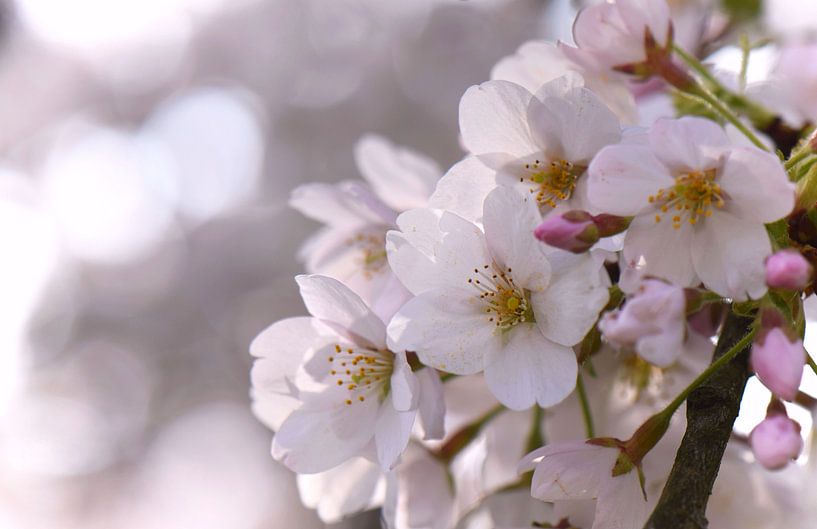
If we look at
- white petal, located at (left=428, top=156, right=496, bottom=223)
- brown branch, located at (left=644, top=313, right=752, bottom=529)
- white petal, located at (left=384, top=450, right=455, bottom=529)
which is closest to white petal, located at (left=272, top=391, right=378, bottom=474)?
white petal, located at (left=384, top=450, right=455, bottom=529)

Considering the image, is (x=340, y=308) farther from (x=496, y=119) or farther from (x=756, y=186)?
(x=756, y=186)

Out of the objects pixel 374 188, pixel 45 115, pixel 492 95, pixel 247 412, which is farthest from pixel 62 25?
pixel 492 95

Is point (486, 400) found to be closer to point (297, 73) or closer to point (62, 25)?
point (297, 73)

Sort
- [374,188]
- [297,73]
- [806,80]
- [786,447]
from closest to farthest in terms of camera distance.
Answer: [786,447] → [806,80] → [374,188] → [297,73]

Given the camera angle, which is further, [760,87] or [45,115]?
[45,115]

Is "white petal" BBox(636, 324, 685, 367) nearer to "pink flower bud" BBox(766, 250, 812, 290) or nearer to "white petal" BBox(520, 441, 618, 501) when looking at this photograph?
"pink flower bud" BBox(766, 250, 812, 290)

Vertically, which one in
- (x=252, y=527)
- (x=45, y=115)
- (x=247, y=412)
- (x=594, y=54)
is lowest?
→ (x=252, y=527)

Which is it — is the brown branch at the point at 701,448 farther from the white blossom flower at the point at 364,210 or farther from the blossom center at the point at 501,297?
the white blossom flower at the point at 364,210
